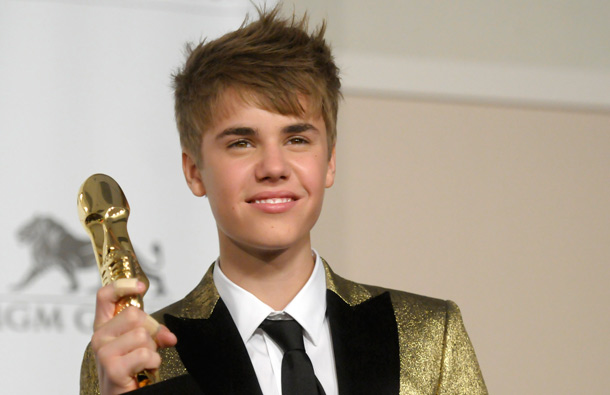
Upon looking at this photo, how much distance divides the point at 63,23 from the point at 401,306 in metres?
0.89

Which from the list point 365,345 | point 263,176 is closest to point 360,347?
point 365,345

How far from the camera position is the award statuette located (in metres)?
0.81

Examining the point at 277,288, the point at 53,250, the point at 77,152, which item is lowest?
the point at 277,288

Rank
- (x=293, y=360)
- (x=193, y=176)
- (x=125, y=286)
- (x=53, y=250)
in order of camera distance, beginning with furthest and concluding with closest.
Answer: (x=53, y=250) < (x=193, y=176) < (x=293, y=360) < (x=125, y=286)

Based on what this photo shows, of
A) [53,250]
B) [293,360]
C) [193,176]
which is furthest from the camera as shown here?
[53,250]

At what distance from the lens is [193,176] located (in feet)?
3.76

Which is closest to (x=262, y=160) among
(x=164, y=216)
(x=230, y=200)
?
(x=230, y=200)

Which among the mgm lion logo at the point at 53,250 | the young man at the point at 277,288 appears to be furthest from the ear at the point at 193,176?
the mgm lion logo at the point at 53,250

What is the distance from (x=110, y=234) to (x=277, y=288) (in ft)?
0.98

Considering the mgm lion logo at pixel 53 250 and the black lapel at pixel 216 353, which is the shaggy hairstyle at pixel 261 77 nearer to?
the black lapel at pixel 216 353

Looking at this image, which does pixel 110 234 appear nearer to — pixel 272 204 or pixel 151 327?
pixel 151 327

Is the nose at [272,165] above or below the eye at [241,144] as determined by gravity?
below

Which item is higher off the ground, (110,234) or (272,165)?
(272,165)

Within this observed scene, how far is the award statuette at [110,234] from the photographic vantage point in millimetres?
811
